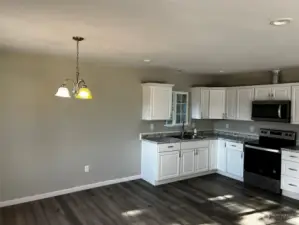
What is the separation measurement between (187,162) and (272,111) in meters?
2.00

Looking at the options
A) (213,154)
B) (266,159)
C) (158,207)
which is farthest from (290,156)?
(158,207)

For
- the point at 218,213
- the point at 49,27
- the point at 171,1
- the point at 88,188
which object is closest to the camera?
the point at 171,1

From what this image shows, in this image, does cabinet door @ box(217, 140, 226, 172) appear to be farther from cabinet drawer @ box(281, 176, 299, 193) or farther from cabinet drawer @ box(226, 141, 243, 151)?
cabinet drawer @ box(281, 176, 299, 193)

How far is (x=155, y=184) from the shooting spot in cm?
520

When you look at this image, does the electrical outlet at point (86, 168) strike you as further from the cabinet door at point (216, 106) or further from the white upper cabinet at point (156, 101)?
the cabinet door at point (216, 106)

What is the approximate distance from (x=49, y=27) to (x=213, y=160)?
185 inches

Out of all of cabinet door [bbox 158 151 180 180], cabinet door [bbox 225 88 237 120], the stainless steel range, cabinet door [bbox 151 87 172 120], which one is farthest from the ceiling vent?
cabinet door [bbox 158 151 180 180]

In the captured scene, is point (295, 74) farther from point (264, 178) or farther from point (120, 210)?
point (120, 210)

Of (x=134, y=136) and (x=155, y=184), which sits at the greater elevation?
(x=134, y=136)

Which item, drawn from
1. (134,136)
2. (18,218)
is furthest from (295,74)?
(18,218)

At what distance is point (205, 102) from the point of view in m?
6.16

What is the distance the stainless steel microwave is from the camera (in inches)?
189

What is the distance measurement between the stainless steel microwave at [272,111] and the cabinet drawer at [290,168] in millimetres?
794

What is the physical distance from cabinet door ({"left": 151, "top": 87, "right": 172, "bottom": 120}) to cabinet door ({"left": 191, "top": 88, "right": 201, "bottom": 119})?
2.91 ft
